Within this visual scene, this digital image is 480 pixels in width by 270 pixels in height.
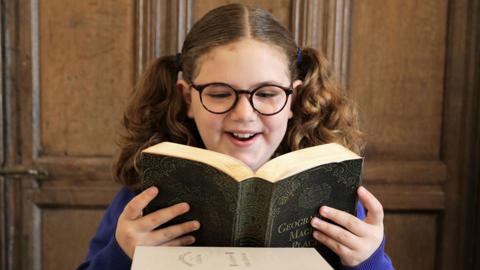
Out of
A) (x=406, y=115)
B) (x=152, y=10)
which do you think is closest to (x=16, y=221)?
(x=152, y=10)

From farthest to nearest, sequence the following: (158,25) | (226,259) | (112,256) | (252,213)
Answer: (158,25)
(112,256)
(252,213)
(226,259)

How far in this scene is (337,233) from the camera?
0.75m

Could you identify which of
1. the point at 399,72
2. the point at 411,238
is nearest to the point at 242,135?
the point at 399,72

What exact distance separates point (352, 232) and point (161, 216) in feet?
0.90

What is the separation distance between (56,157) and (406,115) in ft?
3.21

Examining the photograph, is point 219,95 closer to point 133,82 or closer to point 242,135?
point 242,135

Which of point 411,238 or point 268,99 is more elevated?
point 268,99

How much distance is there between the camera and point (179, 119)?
1.11 meters

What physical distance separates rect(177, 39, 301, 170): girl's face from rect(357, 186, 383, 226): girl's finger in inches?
8.9

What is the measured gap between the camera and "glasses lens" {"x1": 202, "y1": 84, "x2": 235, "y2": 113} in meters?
0.89

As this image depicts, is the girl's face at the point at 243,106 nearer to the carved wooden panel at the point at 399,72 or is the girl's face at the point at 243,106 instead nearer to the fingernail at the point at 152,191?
the fingernail at the point at 152,191

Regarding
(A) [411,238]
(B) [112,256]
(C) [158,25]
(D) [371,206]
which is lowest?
(A) [411,238]

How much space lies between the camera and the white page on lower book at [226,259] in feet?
1.86

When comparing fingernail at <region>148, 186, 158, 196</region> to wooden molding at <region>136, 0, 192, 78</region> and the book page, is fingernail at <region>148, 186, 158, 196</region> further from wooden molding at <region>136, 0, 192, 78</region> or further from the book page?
wooden molding at <region>136, 0, 192, 78</region>
